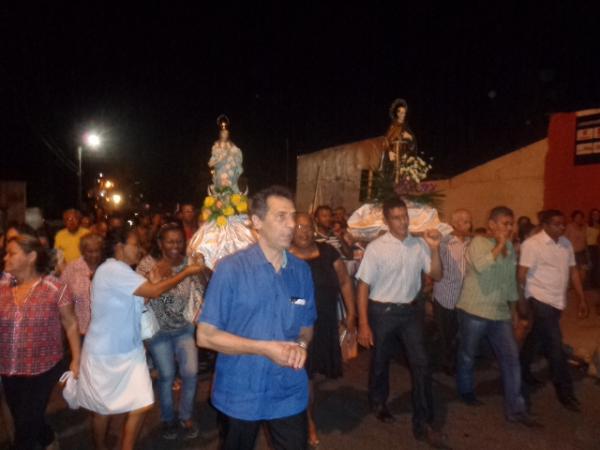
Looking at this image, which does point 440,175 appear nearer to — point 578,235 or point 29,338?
point 578,235

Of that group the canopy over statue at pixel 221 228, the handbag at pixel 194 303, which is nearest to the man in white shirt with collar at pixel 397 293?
the handbag at pixel 194 303

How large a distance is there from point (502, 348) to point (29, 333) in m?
4.06

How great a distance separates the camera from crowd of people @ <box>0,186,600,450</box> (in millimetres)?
2928

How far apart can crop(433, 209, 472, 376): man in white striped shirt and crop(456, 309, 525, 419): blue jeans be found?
121 cm

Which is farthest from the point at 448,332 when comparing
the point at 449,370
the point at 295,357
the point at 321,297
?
the point at 295,357

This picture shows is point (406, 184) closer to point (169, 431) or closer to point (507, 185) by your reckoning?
point (169, 431)

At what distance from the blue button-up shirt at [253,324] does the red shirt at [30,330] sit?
163 cm

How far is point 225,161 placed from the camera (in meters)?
8.80

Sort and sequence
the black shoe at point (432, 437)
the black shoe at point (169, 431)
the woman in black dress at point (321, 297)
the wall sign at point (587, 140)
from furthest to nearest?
the wall sign at point (587, 140), the black shoe at point (169, 431), the woman in black dress at point (321, 297), the black shoe at point (432, 437)

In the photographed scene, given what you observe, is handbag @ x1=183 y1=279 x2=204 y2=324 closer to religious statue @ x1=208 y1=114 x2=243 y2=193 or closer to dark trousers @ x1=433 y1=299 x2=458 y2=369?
dark trousers @ x1=433 y1=299 x2=458 y2=369

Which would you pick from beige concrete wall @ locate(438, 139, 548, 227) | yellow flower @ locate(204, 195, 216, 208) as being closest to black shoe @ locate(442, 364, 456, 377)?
yellow flower @ locate(204, 195, 216, 208)

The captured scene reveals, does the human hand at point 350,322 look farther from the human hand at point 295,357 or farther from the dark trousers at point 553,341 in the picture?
the human hand at point 295,357

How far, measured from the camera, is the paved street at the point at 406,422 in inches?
195

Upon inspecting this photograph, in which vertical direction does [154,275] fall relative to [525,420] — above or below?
above
